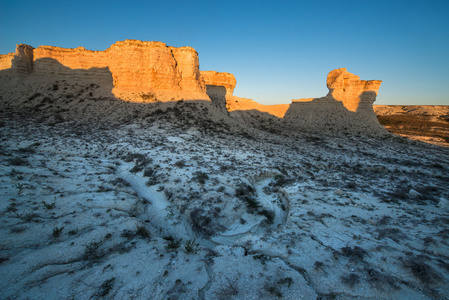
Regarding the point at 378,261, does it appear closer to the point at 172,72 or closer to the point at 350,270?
the point at 350,270

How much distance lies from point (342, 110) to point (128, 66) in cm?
3343

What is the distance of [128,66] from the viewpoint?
22.1 metres

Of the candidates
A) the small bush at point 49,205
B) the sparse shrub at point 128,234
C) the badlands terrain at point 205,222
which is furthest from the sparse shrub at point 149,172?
the sparse shrub at point 128,234

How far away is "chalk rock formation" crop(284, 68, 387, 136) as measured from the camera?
2758 centimetres

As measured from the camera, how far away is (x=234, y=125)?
74.3ft

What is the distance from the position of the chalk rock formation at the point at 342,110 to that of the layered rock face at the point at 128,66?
18537 millimetres

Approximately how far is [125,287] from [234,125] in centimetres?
2064

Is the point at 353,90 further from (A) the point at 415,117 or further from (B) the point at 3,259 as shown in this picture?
(A) the point at 415,117

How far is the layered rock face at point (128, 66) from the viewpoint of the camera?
22125 mm

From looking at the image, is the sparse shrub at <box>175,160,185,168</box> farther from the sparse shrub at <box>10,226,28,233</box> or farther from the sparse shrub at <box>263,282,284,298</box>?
the sparse shrub at <box>263,282,284,298</box>

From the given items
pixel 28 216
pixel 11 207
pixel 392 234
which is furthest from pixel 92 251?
pixel 392 234

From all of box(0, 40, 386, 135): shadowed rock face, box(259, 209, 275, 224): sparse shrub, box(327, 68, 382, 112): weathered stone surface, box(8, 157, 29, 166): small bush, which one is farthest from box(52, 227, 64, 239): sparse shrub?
box(327, 68, 382, 112): weathered stone surface

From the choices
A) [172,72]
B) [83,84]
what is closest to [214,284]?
[172,72]

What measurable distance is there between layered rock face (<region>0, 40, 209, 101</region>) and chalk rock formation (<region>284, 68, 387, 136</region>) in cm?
1854
